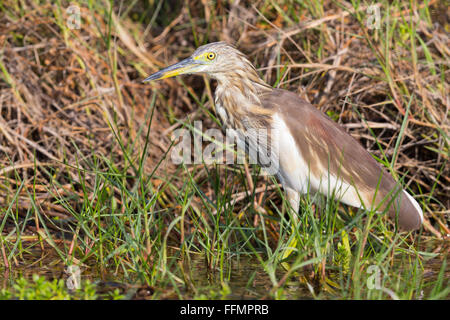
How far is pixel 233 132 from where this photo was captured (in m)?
3.17

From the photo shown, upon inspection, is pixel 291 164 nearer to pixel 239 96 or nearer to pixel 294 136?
pixel 294 136

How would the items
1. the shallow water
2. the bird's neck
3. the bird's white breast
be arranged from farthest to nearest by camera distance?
the bird's neck, the bird's white breast, the shallow water

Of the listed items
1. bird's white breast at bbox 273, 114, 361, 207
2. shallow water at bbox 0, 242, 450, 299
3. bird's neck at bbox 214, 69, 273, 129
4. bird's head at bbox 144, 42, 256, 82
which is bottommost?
shallow water at bbox 0, 242, 450, 299

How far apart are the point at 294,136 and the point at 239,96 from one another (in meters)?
0.36

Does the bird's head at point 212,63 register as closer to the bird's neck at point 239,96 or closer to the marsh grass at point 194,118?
the bird's neck at point 239,96

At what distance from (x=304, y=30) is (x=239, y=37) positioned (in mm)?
589

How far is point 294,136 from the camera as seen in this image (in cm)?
300

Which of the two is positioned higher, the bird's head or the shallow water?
the bird's head

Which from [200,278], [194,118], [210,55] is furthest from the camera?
[194,118]

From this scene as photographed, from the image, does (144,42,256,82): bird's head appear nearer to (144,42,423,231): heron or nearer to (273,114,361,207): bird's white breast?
(144,42,423,231): heron

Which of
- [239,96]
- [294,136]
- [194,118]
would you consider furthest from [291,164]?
[194,118]

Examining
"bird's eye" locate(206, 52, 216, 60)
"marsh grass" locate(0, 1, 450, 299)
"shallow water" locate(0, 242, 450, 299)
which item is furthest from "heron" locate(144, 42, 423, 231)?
"shallow water" locate(0, 242, 450, 299)

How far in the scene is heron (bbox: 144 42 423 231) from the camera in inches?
118

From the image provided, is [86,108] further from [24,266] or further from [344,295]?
[344,295]
